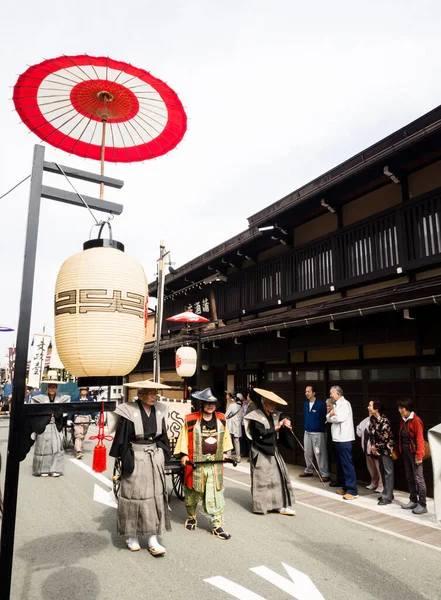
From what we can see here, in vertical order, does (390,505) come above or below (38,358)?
below

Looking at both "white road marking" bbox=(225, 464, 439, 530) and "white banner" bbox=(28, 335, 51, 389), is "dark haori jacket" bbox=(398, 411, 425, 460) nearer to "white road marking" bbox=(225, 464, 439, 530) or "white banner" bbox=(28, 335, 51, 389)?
"white road marking" bbox=(225, 464, 439, 530)

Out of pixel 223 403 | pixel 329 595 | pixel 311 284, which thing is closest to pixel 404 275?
pixel 311 284

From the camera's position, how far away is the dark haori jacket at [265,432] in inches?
285

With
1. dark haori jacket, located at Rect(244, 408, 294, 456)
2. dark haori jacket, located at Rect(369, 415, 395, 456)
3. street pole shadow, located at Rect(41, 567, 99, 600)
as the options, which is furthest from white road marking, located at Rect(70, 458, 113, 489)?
dark haori jacket, located at Rect(369, 415, 395, 456)

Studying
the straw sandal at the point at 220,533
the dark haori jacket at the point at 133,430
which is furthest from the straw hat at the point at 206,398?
the straw sandal at the point at 220,533

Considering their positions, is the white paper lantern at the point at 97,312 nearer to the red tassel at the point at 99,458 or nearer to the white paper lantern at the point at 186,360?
the red tassel at the point at 99,458

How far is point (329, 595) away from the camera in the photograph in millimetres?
4281

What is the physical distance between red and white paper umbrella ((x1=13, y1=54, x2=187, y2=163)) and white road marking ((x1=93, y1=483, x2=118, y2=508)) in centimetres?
631

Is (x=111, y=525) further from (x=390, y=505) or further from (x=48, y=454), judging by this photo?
(x=390, y=505)

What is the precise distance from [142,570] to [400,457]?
6.06 metres

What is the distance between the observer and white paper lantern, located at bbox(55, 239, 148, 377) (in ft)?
12.0

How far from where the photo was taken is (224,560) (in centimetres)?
511

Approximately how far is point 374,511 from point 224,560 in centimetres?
345

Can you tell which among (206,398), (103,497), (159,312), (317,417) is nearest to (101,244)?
(206,398)
